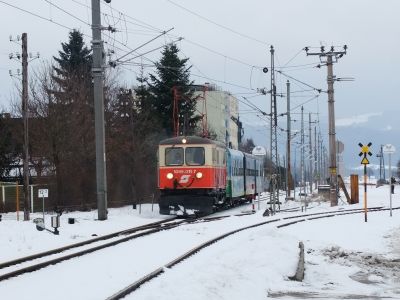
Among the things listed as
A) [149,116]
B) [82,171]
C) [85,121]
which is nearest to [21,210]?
[82,171]

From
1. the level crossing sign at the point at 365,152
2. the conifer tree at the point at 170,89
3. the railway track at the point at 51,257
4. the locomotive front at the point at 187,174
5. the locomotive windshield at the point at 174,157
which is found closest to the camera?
the railway track at the point at 51,257

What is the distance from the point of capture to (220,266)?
11.8 meters

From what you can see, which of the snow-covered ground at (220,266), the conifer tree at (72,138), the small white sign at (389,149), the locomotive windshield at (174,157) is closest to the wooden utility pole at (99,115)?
the locomotive windshield at (174,157)

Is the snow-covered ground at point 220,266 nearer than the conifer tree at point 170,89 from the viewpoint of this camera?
Yes

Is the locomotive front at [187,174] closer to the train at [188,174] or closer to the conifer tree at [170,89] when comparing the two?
the train at [188,174]

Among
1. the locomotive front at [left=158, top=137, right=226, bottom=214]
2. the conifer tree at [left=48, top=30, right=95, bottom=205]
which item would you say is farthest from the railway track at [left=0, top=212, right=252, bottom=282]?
the conifer tree at [left=48, top=30, right=95, bottom=205]

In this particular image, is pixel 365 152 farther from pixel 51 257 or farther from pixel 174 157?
pixel 51 257

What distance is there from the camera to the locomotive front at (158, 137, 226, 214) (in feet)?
89.8

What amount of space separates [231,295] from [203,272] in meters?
1.44

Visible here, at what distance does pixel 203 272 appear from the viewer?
11.1 meters

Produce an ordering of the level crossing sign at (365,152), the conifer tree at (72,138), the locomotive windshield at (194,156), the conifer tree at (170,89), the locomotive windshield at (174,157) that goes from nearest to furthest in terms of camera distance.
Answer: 1. the level crossing sign at (365,152)
2. the locomotive windshield at (194,156)
3. the locomotive windshield at (174,157)
4. the conifer tree at (72,138)
5. the conifer tree at (170,89)

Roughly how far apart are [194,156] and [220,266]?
1602 centimetres

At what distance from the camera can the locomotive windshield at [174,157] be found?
27.9m

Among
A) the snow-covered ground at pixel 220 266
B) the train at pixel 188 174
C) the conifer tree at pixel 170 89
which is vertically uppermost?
the conifer tree at pixel 170 89
